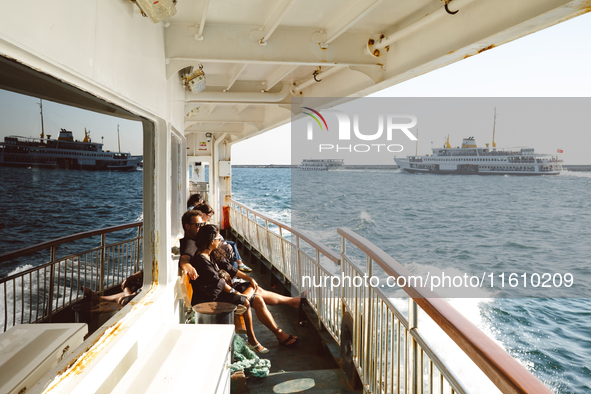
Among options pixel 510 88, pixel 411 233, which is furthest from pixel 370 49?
pixel 510 88

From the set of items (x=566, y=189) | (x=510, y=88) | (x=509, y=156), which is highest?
(x=510, y=88)

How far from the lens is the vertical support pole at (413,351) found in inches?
62.6

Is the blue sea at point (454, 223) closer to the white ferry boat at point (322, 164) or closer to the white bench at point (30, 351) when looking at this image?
the white bench at point (30, 351)

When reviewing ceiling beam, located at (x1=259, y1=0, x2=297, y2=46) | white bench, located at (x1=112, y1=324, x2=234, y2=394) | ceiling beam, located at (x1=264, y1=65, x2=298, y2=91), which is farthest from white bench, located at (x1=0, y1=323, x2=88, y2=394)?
ceiling beam, located at (x1=264, y1=65, x2=298, y2=91)

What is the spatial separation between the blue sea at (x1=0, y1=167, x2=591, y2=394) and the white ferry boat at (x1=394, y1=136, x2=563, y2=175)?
5.81 feet

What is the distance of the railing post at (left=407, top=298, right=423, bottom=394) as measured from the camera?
1590 mm

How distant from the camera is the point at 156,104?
7.77ft

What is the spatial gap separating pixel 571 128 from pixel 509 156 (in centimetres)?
2385

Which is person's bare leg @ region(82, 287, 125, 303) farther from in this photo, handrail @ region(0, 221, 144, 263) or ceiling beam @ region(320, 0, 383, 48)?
ceiling beam @ region(320, 0, 383, 48)

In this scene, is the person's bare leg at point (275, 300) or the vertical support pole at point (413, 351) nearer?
the vertical support pole at point (413, 351)

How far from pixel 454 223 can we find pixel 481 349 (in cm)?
4755

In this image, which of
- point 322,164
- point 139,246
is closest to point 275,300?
point 139,246

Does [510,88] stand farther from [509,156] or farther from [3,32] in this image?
[3,32]

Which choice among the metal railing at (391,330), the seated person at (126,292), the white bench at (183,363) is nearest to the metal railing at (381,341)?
the metal railing at (391,330)
